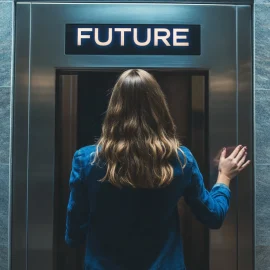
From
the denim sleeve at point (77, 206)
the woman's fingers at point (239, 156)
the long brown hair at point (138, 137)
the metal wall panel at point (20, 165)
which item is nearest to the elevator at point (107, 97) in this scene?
the metal wall panel at point (20, 165)

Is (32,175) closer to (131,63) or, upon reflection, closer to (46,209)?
(46,209)

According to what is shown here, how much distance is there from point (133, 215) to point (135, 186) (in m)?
0.12

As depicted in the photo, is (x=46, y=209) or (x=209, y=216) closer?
(x=209, y=216)

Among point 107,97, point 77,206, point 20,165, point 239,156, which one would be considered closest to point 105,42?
point 107,97

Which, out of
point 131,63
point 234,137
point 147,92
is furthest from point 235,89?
point 147,92

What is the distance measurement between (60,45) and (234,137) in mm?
1215

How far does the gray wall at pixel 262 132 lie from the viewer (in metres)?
2.88

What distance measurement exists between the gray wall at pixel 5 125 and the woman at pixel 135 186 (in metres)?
1.09

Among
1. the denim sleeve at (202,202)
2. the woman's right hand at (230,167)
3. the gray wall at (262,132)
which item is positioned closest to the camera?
the denim sleeve at (202,202)

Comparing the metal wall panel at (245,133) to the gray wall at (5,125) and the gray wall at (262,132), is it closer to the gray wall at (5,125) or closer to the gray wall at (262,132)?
the gray wall at (262,132)

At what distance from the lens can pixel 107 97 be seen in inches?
117

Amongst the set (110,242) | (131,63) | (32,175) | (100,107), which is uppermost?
(131,63)

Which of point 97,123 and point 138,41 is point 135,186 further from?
point 138,41

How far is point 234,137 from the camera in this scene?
9.60ft
